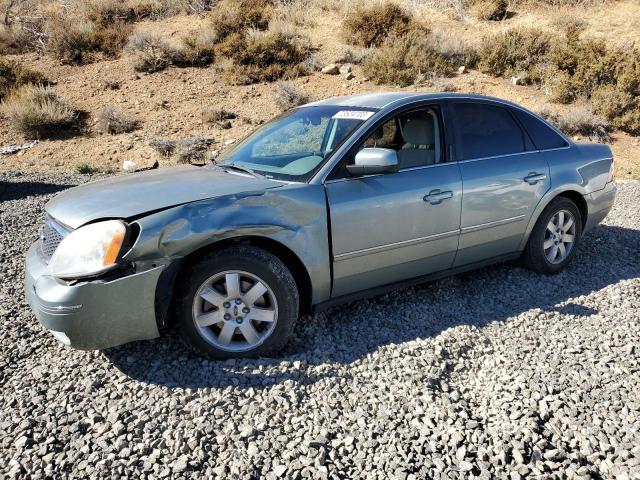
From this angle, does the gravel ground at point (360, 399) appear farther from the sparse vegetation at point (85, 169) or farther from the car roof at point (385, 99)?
the sparse vegetation at point (85, 169)

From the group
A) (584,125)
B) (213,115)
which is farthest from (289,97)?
(584,125)

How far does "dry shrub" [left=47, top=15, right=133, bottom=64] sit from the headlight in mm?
16457

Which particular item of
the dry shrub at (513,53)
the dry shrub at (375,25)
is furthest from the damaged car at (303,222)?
the dry shrub at (375,25)

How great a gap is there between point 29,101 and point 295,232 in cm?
1259

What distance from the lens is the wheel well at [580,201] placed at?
482cm

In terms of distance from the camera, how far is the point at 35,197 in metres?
7.55

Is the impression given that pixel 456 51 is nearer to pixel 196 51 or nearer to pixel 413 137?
pixel 196 51

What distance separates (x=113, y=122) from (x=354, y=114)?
10.9 meters

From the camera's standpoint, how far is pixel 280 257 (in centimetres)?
335

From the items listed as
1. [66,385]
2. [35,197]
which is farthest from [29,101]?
[66,385]

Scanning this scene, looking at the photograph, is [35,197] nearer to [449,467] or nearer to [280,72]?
[449,467]

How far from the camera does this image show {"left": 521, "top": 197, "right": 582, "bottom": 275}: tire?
15.1ft

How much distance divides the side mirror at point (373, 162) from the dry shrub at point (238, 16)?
16.4m

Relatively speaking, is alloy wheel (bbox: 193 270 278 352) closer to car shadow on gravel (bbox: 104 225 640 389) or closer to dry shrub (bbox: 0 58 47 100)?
car shadow on gravel (bbox: 104 225 640 389)
